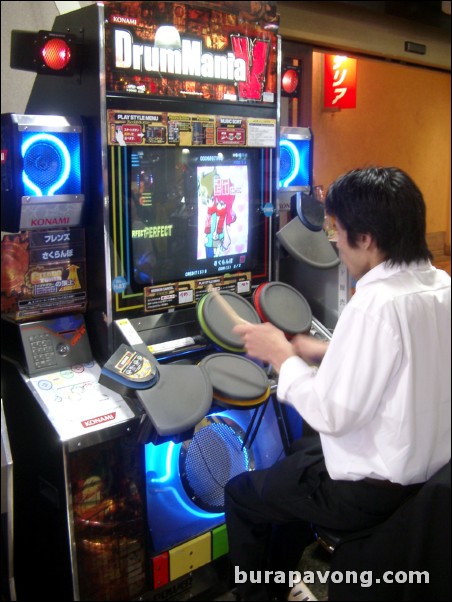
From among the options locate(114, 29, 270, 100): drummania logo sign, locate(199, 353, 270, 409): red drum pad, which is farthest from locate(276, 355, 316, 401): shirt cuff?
locate(114, 29, 270, 100): drummania logo sign

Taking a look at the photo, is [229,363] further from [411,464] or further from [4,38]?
[4,38]

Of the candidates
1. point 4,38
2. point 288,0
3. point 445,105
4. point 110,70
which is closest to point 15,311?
point 110,70

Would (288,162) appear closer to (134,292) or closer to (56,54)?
(134,292)

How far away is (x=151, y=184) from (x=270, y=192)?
0.56 metres

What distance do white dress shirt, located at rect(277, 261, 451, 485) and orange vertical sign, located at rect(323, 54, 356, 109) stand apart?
4289 mm

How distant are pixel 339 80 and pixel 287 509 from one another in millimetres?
4547

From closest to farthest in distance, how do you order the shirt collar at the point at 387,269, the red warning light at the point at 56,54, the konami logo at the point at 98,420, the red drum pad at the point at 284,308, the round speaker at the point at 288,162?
the shirt collar at the point at 387,269 → the konami logo at the point at 98,420 → the red warning light at the point at 56,54 → the red drum pad at the point at 284,308 → the round speaker at the point at 288,162

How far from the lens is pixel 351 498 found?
165 cm

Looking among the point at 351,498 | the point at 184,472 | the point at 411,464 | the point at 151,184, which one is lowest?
the point at 184,472

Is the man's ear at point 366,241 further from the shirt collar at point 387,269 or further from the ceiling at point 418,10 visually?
the ceiling at point 418,10

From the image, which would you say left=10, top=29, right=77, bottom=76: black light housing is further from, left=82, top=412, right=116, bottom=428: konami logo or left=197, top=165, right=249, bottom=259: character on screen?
left=82, top=412, right=116, bottom=428: konami logo

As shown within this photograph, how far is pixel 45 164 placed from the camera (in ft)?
6.21

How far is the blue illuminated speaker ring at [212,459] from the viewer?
2.26 m

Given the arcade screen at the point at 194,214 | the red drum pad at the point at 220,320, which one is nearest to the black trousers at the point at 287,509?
the red drum pad at the point at 220,320
